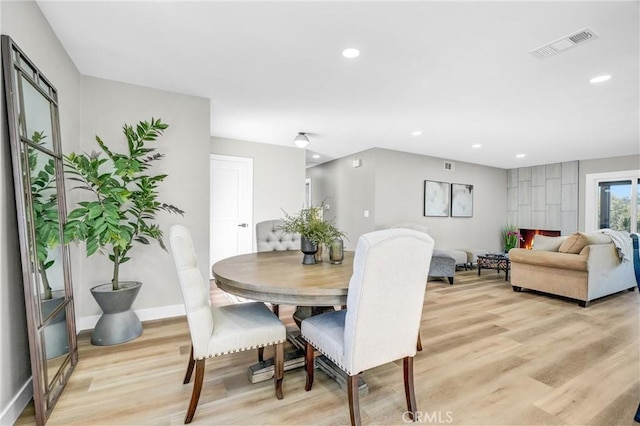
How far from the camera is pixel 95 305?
2.82 m

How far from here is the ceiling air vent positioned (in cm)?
203

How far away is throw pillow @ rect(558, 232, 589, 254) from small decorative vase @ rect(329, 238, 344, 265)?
3.38m

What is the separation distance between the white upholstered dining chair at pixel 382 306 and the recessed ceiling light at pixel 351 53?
1553 mm

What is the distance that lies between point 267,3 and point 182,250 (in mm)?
1509

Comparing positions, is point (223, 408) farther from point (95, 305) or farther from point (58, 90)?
point (58, 90)

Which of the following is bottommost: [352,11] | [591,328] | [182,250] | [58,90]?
[591,328]

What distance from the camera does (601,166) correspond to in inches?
242

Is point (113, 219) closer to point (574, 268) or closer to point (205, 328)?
point (205, 328)

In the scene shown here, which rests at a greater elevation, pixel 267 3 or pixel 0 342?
pixel 267 3

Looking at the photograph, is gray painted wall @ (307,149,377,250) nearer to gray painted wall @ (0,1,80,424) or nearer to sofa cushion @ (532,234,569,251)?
sofa cushion @ (532,234,569,251)

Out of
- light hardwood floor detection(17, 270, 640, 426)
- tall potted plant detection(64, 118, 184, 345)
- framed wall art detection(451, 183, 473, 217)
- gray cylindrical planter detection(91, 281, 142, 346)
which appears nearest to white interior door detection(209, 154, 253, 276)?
tall potted plant detection(64, 118, 184, 345)

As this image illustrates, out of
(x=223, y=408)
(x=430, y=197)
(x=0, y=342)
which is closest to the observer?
(x=0, y=342)

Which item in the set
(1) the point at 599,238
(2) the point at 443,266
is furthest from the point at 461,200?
(1) the point at 599,238

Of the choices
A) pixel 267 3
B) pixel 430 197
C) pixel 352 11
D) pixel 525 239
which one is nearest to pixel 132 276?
pixel 267 3
